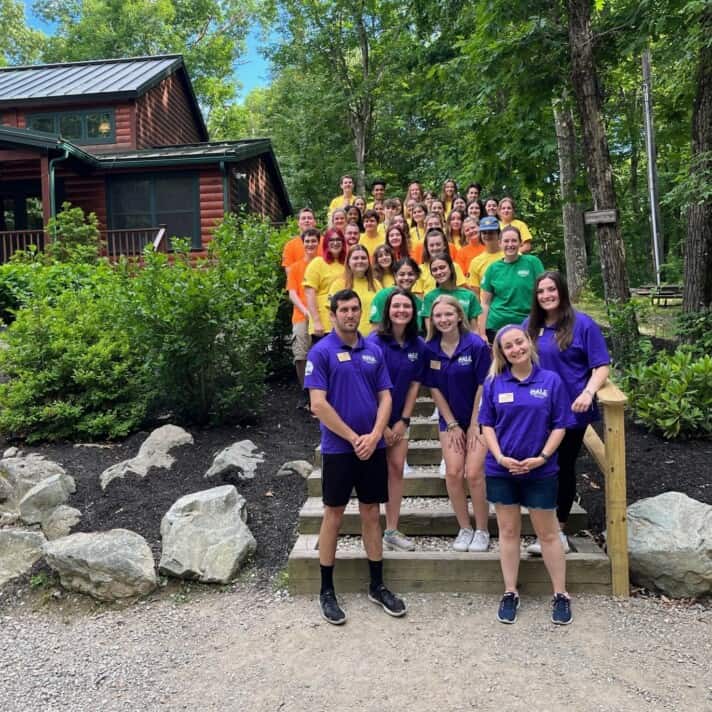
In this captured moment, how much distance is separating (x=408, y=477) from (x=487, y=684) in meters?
1.98

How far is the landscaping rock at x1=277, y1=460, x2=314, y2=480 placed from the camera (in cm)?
553

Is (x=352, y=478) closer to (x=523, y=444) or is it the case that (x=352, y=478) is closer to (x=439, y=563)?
(x=439, y=563)

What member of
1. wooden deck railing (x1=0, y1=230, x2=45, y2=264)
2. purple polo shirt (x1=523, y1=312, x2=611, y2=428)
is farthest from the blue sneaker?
wooden deck railing (x1=0, y1=230, x2=45, y2=264)

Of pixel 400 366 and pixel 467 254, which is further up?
pixel 467 254

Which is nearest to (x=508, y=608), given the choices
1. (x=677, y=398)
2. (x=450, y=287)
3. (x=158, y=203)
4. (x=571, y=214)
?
(x=450, y=287)

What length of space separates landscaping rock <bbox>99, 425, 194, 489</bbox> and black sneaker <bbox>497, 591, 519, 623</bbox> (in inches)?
123

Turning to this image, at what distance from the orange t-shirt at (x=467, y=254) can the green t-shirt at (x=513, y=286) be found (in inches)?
60.7

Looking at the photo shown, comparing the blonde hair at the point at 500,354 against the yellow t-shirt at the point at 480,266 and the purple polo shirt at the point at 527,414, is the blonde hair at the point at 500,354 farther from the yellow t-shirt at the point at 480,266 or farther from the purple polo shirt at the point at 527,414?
the yellow t-shirt at the point at 480,266

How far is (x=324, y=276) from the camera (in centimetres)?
607

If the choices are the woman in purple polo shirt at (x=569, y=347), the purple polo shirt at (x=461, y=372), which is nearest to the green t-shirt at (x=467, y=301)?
the purple polo shirt at (x=461, y=372)

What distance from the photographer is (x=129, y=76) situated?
20594mm

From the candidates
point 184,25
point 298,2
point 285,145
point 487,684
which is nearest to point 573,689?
point 487,684

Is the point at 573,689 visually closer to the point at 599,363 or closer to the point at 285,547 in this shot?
the point at 599,363

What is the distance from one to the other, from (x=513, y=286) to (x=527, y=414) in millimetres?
1763
